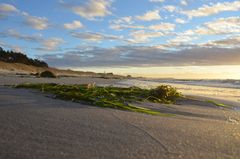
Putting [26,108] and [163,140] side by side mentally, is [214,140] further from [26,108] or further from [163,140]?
[26,108]

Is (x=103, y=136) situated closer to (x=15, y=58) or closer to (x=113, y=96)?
(x=113, y=96)

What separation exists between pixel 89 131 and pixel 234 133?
42.0 inches

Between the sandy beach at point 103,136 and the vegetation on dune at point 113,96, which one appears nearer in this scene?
the sandy beach at point 103,136

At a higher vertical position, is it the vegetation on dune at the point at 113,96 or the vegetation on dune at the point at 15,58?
the vegetation on dune at the point at 15,58

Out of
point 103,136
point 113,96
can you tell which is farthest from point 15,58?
point 103,136

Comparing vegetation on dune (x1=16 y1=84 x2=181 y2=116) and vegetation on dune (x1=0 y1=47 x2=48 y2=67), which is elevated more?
vegetation on dune (x1=0 y1=47 x2=48 y2=67)

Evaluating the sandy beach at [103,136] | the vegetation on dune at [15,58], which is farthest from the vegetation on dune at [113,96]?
the vegetation on dune at [15,58]

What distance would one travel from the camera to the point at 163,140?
6.46ft

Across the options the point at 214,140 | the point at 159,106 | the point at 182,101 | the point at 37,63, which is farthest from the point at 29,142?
the point at 37,63

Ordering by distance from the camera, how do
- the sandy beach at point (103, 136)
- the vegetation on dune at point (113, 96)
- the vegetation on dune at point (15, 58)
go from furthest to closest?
the vegetation on dune at point (15, 58)
the vegetation on dune at point (113, 96)
the sandy beach at point (103, 136)

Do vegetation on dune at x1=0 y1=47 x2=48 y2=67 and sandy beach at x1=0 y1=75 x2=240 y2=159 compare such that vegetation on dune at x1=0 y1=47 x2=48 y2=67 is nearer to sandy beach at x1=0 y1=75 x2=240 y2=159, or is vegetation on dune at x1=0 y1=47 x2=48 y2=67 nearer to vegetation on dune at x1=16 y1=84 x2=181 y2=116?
vegetation on dune at x1=16 y1=84 x2=181 y2=116

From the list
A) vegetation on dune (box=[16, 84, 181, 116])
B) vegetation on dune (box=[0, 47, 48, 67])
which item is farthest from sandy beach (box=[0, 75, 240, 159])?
vegetation on dune (box=[0, 47, 48, 67])

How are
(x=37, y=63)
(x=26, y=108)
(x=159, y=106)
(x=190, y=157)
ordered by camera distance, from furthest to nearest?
(x=37, y=63)
(x=159, y=106)
(x=26, y=108)
(x=190, y=157)

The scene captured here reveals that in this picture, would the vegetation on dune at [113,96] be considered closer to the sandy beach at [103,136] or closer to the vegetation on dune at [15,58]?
the sandy beach at [103,136]
